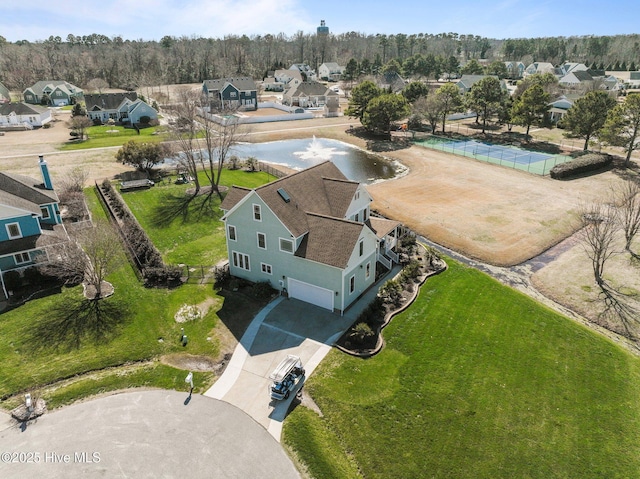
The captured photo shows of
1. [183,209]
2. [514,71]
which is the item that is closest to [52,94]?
[183,209]

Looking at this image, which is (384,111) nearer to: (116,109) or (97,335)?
(116,109)

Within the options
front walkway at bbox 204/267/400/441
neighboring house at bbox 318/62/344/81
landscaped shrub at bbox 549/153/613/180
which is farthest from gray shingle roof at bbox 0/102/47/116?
neighboring house at bbox 318/62/344/81

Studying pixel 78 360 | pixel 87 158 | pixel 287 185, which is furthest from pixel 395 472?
pixel 87 158

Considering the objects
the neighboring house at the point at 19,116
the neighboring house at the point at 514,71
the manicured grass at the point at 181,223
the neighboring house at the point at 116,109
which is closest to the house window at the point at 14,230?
the manicured grass at the point at 181,223

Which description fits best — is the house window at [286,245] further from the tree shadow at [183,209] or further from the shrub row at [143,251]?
the tree shadow at [183,209]

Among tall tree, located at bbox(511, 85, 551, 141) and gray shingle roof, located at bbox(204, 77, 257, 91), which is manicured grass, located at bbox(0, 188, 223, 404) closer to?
tall tree, located at bbox(511, 85, 551, 141)
